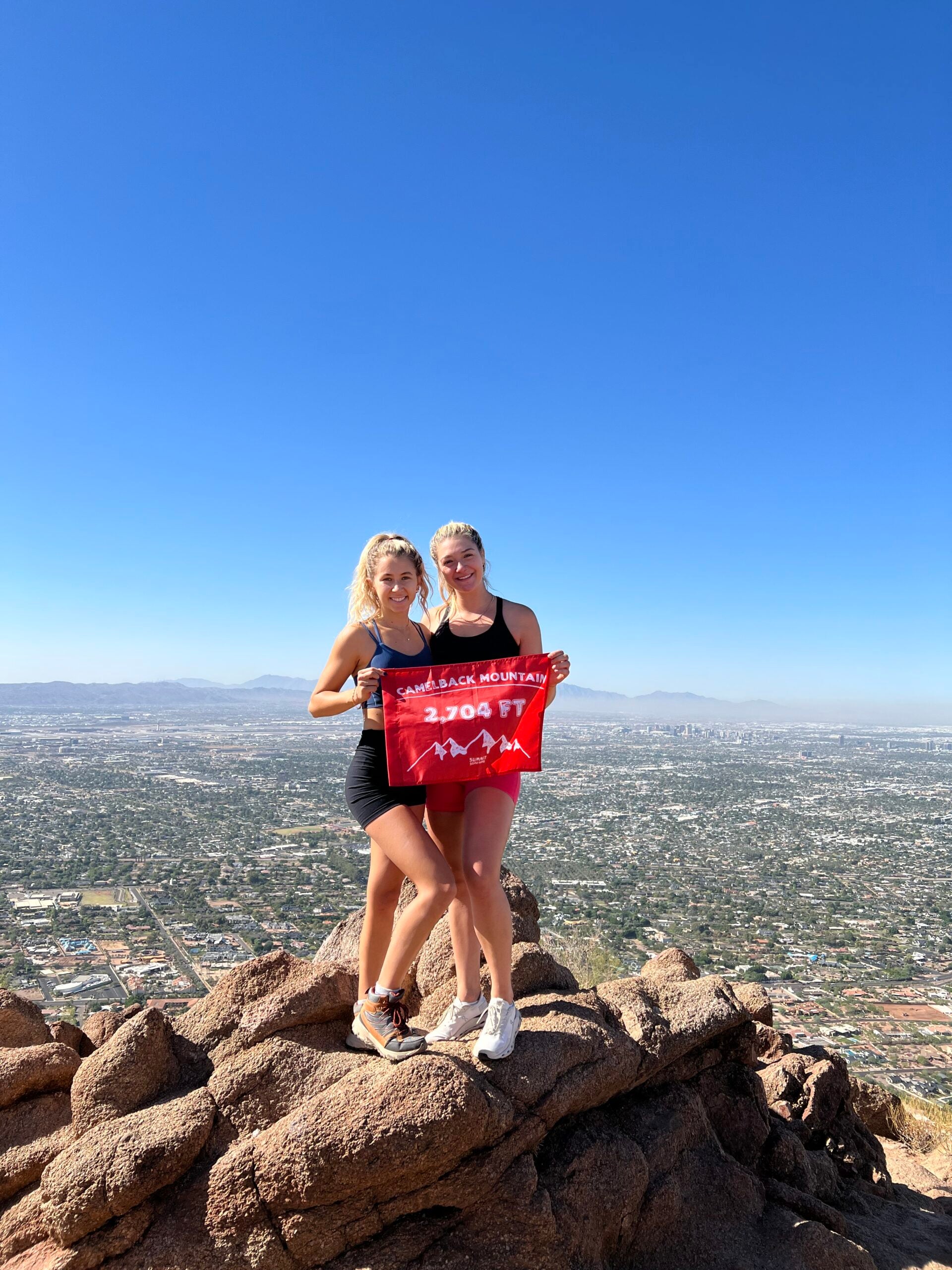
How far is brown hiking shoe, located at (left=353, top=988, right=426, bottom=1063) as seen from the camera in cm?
451

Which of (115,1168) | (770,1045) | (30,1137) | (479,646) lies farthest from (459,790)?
(770,1045)

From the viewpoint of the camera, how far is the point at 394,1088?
416 centimetres

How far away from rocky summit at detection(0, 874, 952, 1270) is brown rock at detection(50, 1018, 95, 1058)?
27mm

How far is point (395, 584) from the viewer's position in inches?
191

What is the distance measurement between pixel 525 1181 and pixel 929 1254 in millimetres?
3898

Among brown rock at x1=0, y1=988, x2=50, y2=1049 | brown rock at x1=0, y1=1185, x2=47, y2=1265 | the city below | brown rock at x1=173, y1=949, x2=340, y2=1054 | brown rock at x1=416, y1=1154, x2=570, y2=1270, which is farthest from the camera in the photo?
the city below

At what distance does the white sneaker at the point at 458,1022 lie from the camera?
4.90 meters

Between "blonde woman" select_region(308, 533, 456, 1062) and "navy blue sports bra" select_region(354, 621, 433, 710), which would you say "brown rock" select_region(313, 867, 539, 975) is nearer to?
"blonde woman" select_region(308, 533, 456, 1062)

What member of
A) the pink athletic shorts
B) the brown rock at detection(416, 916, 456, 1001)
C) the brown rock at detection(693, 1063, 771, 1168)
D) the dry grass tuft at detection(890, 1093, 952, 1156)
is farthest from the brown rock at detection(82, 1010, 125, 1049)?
the dry grass tuft at detection(890, 1093, 952, 1156)

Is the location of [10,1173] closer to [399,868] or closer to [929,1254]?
[399,868]

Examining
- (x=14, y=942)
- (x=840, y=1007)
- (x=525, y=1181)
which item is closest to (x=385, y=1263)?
(x=525, y=1181)

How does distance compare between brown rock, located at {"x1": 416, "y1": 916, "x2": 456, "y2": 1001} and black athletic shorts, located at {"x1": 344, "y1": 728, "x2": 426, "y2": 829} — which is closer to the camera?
black athletic shorts, located at {"x1": 344, "y1": 728, "x2": 426, "y2": 829}

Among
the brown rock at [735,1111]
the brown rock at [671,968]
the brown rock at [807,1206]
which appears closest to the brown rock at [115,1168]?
the brown rock at [735,1111]

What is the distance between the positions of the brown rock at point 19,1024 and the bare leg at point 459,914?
374 centimetres
